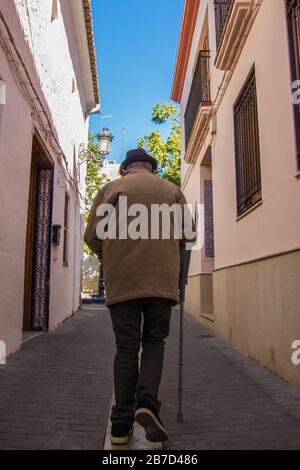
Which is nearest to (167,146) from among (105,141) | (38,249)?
(105,141)

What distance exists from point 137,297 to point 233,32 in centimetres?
473

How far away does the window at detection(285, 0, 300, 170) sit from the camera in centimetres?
402

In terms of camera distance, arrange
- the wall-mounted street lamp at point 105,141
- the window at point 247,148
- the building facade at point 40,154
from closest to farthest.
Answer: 1. the building facade at point 40,154
2. the window at point 247,148
3. the wall-mounted street lamp at point 105,141

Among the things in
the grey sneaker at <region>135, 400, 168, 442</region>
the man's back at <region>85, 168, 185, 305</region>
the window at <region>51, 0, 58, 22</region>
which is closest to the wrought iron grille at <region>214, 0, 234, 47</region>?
the window at <region>51, 0, 58, 22</region>

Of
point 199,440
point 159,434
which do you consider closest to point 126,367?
point 159,434

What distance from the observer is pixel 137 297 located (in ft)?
8.69

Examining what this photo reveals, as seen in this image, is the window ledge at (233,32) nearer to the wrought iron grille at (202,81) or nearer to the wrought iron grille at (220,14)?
the wrought iron grille at (220,14)

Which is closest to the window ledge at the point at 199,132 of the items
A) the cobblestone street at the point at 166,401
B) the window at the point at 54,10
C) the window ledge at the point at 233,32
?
the window ledge at the point at 233,32

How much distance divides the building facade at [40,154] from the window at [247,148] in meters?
2.86

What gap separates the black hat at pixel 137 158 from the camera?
124 inches

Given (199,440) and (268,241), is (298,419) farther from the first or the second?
(268,241)

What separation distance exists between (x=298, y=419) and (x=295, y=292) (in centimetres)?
114

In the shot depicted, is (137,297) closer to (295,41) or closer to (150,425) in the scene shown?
(150,425)

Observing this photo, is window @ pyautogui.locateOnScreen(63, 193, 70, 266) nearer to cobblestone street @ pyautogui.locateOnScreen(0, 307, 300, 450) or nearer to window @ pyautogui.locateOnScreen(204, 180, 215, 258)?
window @ pyautogui.locateOnScreen(204, 180, 215, 258)
